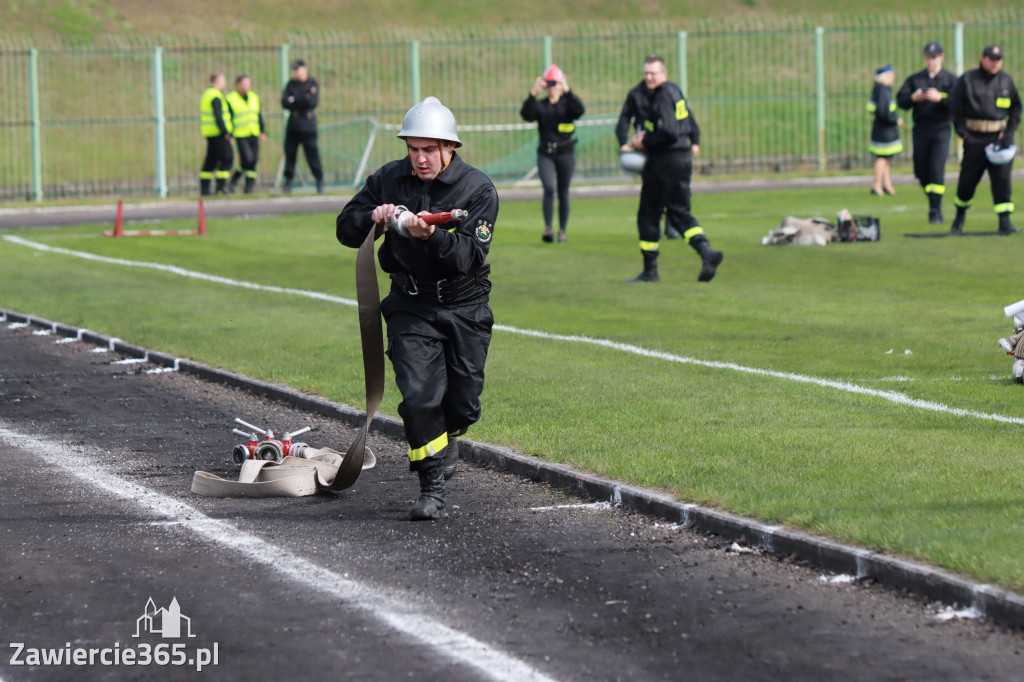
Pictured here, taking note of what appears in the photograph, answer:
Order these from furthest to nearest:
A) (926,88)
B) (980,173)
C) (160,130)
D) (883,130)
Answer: (160,130)
(883,130)
(926,88)
(980,173)

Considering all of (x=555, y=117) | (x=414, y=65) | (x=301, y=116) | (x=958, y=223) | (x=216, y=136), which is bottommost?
(x=958, y=223)

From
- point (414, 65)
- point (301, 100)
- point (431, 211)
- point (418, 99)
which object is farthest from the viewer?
point (414, 65)

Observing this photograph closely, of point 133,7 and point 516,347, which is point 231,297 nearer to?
point 516,347

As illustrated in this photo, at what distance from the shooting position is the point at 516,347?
11.5 m

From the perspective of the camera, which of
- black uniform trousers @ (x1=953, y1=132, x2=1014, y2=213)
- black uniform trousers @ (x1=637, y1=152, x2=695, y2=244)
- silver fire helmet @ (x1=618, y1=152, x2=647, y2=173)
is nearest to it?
black uniform trousers @ (x1=637, y1=152, x2=695, y2=244)

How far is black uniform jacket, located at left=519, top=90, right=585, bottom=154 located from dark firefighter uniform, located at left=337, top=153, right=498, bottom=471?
12847 mm

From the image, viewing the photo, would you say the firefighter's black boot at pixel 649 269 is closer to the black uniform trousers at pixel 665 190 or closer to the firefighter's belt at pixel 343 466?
the black uniform trousers at pixel 665 190

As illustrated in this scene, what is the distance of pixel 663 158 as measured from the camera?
15.2 meters

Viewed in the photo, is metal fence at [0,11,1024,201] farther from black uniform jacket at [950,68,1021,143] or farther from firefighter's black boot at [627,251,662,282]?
firefighter's black boot at [627,251,662,282]

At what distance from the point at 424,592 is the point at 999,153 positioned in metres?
14.7

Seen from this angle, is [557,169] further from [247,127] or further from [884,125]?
[247,127]

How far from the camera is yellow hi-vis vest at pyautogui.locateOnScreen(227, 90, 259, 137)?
30000 mm

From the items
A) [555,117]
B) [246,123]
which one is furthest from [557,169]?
[246,123]

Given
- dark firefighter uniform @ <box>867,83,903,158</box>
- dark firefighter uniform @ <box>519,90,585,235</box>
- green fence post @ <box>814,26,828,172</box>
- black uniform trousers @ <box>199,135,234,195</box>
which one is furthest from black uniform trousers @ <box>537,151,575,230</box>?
green fence post @ <box>814,26,828,172</box>
